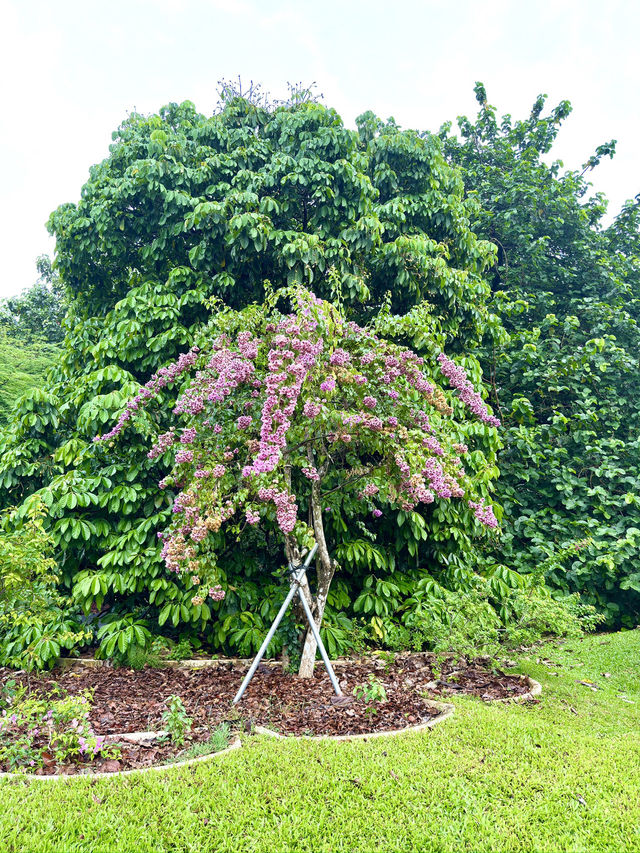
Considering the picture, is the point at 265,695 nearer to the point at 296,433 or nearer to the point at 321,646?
the point at 321,646

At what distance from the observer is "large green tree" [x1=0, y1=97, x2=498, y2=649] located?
496cm

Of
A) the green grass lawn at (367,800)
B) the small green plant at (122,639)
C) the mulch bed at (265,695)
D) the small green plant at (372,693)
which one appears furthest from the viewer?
the small green plant at (122,639)

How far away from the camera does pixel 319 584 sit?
409 centimetres

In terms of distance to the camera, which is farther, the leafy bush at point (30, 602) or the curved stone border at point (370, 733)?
the leafy bush at point (30, 602)

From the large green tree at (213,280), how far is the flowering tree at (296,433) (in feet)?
2.54

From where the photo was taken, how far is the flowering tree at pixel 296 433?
3686 millimetres

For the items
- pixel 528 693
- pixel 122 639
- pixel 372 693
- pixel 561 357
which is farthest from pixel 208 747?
pixel 561 357

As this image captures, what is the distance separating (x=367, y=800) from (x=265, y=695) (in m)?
1.63

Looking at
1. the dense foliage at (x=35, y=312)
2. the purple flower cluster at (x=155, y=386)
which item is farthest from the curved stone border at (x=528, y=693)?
the dense foliage at (x=35, y=312)

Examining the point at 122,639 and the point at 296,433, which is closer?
the point at 296,433

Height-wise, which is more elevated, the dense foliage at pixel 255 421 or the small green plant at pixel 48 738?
the dense foliage at pixel 255 421

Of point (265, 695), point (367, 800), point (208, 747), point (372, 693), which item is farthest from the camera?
point (265, 695)

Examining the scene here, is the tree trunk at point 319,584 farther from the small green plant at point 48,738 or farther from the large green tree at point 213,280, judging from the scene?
the small green plant at point 48,738

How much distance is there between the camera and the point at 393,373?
164 inches
